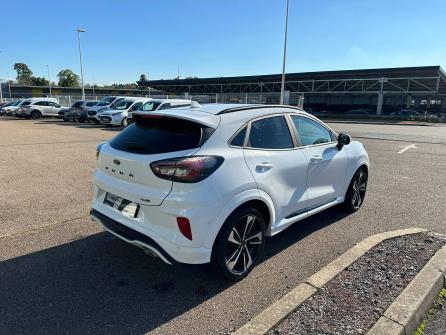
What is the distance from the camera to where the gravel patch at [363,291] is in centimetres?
283

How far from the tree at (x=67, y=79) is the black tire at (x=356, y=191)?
142m

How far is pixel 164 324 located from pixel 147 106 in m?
17.1

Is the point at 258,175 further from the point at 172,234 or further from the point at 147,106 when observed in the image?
the point at 147,106

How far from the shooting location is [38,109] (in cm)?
3222

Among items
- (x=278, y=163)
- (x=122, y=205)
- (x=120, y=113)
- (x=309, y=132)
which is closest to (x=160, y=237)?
(x=122, y=205)

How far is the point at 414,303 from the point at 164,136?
2675 millimetres

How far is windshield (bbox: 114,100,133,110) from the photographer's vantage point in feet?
74.2

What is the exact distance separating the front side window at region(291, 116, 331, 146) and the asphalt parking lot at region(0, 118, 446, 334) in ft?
4.12

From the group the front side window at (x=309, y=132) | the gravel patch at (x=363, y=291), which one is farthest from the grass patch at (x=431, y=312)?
the front side window at (x=309, y=132)

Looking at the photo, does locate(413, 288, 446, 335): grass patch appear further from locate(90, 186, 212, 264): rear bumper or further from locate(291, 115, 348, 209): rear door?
locate(90, 186, 212, 264): rear bumper

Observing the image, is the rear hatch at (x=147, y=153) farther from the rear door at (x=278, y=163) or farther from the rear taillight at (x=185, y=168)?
the rear door at (x=278, y=163)

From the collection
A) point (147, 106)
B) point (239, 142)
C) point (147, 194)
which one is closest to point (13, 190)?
point (147, 194)

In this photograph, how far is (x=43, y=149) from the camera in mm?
11992

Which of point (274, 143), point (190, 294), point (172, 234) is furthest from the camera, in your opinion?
point (274, 143)
